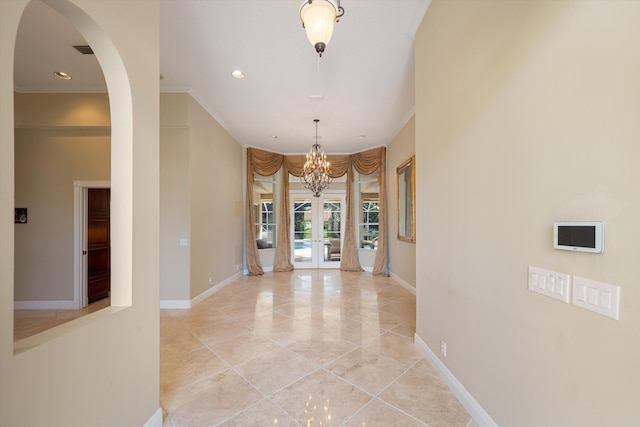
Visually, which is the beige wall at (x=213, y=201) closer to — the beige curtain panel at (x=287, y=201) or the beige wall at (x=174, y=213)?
the beige wall at (x=174, y=213)

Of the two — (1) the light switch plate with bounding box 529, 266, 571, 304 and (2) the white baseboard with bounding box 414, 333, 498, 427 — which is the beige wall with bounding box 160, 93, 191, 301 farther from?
(1) the light switch plate with bounding box 529, 266, 571, 304

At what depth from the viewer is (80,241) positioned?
4.45 meters

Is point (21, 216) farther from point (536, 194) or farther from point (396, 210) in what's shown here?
point (396, 210)

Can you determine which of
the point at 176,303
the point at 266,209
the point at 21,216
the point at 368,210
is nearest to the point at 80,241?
the point at 21,216

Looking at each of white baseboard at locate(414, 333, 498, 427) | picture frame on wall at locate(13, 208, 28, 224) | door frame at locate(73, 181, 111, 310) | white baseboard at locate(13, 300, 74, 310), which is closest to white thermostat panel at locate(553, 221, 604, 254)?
white baseboard at locate(414, 333, 498, 427)

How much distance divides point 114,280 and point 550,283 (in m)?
2.36

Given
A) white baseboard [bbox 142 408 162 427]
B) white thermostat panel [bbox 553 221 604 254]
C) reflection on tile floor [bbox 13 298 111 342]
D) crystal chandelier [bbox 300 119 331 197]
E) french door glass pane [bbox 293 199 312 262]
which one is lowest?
reflection on tile floor [bbox 13 298 111 342]

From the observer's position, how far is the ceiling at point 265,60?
2.67 metres

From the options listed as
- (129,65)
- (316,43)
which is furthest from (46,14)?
(316,43)

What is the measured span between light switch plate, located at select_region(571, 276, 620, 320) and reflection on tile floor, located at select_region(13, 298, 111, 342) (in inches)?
213

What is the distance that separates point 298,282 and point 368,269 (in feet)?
7.39

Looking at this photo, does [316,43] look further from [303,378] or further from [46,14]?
[46,14]

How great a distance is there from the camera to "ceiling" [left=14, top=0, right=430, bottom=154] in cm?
267

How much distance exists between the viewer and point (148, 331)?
175cm
